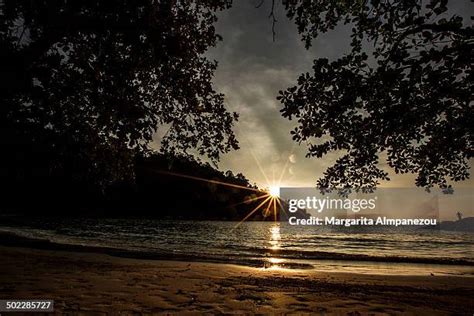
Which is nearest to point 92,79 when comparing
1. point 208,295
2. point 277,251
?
point 208,295

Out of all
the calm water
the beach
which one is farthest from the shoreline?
the beach

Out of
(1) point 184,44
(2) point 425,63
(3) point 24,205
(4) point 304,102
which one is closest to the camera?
(2) point 425,63

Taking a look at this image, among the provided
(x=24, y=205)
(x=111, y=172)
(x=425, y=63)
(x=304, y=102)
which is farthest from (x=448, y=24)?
(x=24, y=205)

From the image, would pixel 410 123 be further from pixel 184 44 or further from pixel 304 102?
pixel 184 44

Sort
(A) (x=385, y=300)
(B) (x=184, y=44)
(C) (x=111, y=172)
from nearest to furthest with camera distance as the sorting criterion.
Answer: (B) (x=184, y=44)
(A) (x=385, y=300)
(C) (x=111, y=172)

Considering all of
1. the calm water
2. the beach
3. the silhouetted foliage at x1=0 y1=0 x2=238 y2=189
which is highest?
the silhouetted foliage at x1=0 y1=0 x2=238 y2=189

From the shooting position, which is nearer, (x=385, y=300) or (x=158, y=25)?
(x=158, y=25)

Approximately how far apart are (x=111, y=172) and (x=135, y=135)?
2.85 meters

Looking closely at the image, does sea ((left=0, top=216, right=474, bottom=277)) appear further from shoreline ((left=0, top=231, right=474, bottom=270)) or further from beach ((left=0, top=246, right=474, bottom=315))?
beach ((left=0, top=246, right=474, bottom=315))

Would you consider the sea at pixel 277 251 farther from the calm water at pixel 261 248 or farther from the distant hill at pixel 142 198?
the distant hill at pixel 142 198

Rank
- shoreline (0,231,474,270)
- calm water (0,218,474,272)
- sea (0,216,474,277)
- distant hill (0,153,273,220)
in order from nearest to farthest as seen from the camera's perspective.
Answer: shoreline (0,231,474,270) → sea (0,216,474,277) → calm water (0,218,474,272) → distant hill (0,153,273,220)

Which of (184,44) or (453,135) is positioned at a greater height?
(184,44)

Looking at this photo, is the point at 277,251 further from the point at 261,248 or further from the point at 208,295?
the point at 208,295

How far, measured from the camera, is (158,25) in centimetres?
696
